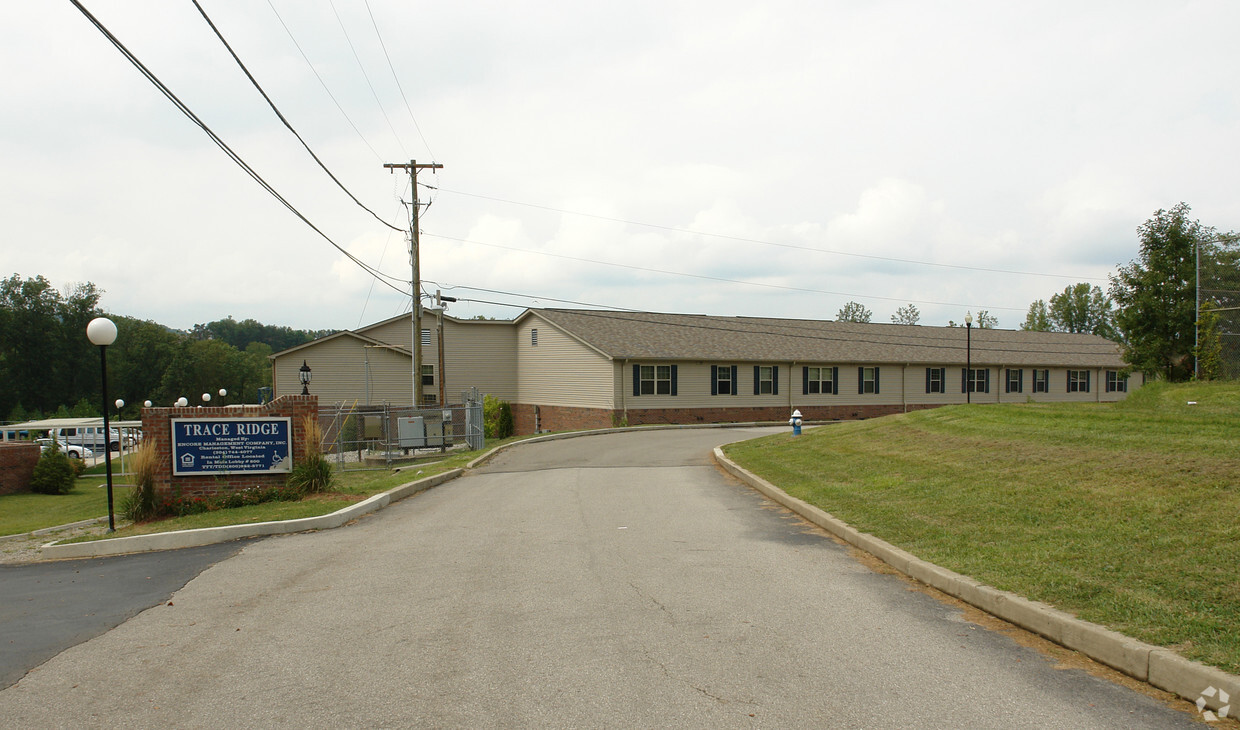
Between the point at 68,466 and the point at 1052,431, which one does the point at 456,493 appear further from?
the point at 68,466

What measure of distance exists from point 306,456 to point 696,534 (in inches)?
309

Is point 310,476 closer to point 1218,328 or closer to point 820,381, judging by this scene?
point 1218,328

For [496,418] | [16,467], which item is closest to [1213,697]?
[16,467]

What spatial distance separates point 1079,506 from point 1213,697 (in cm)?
442

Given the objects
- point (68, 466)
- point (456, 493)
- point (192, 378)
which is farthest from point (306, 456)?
point (192, 378)

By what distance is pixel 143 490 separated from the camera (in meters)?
13.0

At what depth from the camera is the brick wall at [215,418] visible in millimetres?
13359

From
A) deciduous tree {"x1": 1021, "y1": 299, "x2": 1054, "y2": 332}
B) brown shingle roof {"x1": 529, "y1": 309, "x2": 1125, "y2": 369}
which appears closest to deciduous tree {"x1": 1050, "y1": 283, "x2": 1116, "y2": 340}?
deciduous tree {"x1": 1021, "y1": 299, "x2": 1054, "y2": 332}

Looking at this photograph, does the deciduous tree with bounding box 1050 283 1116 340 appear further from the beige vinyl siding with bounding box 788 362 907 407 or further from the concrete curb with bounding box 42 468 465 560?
the concrete curb with bounding box 42 468 465 560

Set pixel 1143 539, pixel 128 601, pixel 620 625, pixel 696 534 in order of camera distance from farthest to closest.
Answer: pixel 696 534
pixel 128 601
pixel 1143 539
pixel 620 625

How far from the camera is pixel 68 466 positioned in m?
29.5

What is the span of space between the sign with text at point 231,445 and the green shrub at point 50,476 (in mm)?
20469

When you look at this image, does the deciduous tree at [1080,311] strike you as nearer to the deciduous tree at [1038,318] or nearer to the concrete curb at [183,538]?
the deciduous tree at [1038,318]

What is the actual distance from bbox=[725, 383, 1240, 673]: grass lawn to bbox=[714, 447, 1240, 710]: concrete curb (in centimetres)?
14
